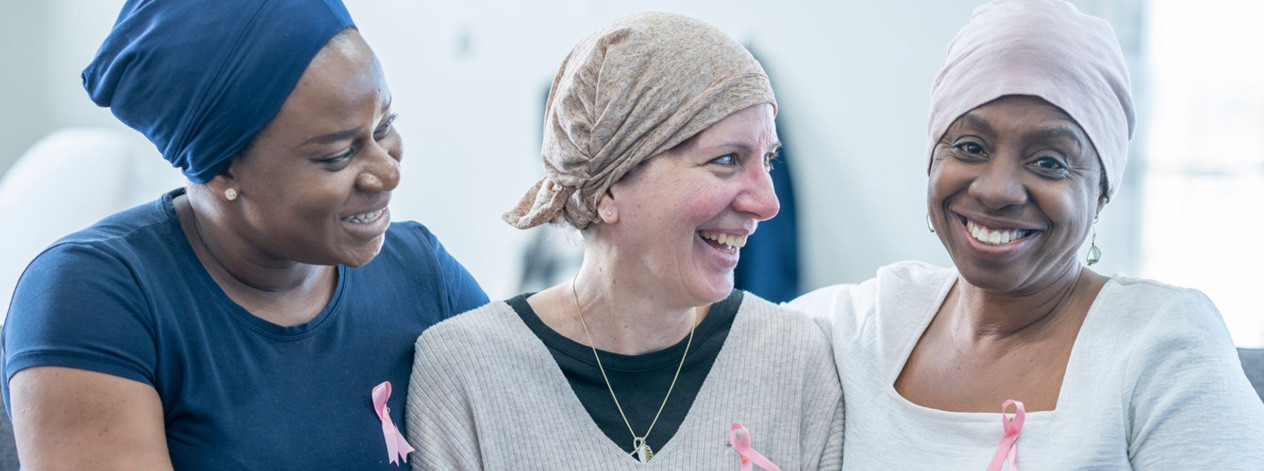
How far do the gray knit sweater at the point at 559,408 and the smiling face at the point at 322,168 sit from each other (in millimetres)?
288

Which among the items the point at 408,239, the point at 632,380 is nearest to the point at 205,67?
the point at 408,239

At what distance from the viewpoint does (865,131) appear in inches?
144

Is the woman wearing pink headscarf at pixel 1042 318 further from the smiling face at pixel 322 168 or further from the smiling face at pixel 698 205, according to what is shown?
the smiling face at pixel 322 168

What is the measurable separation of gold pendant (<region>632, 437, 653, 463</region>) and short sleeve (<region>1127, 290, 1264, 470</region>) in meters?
0.69

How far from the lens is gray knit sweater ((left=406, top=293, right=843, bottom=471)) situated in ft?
5.36

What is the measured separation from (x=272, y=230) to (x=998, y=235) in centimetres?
101

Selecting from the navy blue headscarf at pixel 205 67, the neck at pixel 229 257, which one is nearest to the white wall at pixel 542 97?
the neck at pixel 229 257

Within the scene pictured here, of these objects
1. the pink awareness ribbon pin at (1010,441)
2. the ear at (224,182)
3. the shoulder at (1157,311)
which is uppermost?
the ear at (224,182)

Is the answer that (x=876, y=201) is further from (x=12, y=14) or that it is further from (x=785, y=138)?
(x=12, y=14)

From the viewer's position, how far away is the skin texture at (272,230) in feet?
4.15

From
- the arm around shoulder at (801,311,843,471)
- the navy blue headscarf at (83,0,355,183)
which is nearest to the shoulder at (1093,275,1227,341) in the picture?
the arm around shoulder at (801,311,843,471)

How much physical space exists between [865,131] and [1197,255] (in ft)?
4.00

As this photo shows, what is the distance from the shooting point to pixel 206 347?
141cm

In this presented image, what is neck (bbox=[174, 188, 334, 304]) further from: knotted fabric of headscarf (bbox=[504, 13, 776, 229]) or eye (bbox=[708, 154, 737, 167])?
eye (bbox=[708, 154, 737, 167])
